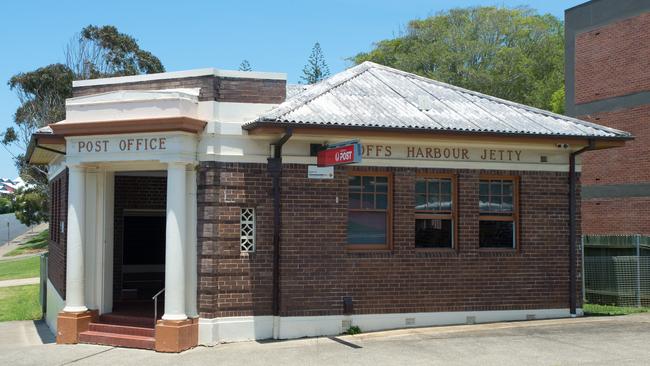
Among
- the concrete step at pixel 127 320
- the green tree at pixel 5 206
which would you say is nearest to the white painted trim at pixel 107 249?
the concrete step at pixel 127 320

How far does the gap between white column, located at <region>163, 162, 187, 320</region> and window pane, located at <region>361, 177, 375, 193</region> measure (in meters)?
3.13

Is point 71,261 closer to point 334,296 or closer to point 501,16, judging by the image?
point 334,296

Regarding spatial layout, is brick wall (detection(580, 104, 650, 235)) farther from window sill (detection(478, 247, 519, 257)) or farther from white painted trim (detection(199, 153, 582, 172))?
window sill (detection(478, 247, 519, 257))

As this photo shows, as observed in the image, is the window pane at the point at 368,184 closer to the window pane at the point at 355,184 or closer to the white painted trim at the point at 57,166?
the window pane at the point at 355,184

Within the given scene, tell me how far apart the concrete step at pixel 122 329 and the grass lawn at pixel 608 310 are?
27.9 feet

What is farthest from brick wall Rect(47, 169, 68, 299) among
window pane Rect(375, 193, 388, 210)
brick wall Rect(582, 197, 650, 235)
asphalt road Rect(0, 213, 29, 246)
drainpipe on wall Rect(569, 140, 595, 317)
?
asphalt road Rect(0, 213, 29, 246)

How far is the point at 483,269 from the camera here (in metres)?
12.6

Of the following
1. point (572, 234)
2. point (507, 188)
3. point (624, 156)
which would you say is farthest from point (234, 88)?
point (624, 156)

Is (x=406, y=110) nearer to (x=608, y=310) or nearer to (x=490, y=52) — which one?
(x=608, y=310)

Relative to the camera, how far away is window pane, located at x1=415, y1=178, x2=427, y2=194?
40.7 ft

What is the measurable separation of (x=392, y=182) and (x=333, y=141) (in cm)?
137

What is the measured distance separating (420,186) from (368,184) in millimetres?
989

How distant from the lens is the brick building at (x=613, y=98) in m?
22.4

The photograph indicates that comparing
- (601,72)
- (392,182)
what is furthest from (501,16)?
(392,182)
